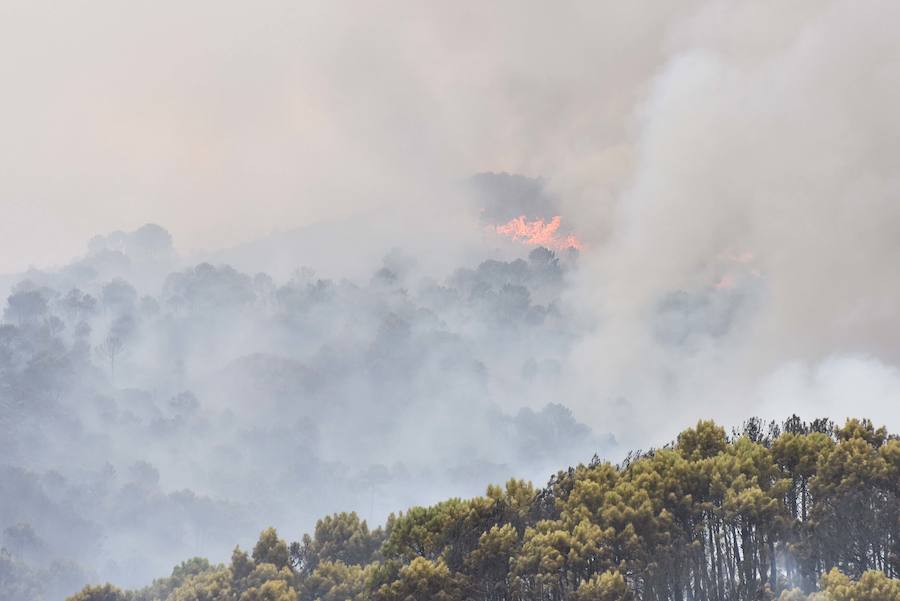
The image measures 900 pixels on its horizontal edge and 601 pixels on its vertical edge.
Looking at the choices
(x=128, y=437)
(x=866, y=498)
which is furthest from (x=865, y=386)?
(x=866, y=498)

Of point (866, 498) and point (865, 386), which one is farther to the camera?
point (865, 386)

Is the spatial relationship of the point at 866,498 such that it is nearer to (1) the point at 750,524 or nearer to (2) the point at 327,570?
(1) the point at 750,524

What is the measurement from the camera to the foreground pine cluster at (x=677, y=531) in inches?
1438

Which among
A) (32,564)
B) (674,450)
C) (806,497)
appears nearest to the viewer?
(806,497)

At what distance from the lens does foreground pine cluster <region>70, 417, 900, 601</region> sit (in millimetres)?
36531

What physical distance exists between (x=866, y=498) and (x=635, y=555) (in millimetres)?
9317

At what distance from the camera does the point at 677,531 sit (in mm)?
37844

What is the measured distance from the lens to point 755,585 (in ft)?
120

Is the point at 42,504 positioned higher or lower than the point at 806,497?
higher

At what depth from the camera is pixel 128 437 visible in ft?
651

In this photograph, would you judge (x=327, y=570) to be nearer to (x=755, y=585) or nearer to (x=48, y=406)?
(x=755, y=585)

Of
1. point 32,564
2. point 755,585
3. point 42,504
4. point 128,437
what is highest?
point 128,437

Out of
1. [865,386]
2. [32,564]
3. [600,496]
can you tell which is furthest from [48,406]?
[600,496]

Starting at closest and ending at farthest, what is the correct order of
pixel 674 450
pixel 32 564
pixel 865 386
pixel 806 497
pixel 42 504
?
pixel 806 497
pixel 674 450
pixel 32 564
pixel 42 504
pixel 865 386
